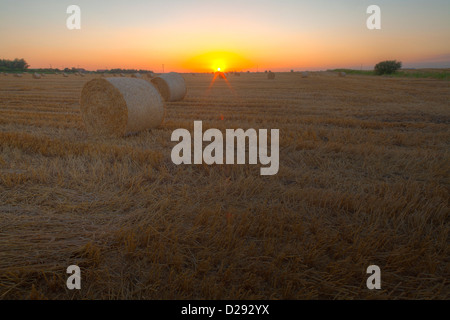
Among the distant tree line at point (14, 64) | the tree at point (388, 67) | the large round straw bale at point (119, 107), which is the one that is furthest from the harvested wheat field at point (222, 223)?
the distant tree line at point (14, 64)

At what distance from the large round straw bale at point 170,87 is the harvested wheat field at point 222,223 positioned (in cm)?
734

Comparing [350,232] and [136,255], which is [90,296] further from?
[350,232]

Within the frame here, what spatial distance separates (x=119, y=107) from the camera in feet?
22.2

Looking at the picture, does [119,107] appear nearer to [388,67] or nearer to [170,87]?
[170,87]

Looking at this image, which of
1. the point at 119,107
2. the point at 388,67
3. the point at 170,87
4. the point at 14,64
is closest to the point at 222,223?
the point at 119,107

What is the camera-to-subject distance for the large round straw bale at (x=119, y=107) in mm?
6730

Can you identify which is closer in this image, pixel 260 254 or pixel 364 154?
pixel 260 254

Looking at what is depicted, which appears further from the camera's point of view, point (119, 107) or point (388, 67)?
point (388, 67)

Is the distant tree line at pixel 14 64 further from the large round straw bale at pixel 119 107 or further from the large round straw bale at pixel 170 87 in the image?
the large round straw bale at pixel 119 107

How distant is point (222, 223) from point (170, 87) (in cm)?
1053

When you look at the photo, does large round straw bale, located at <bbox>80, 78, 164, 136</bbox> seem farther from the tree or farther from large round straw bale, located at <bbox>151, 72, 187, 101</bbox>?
the tree
